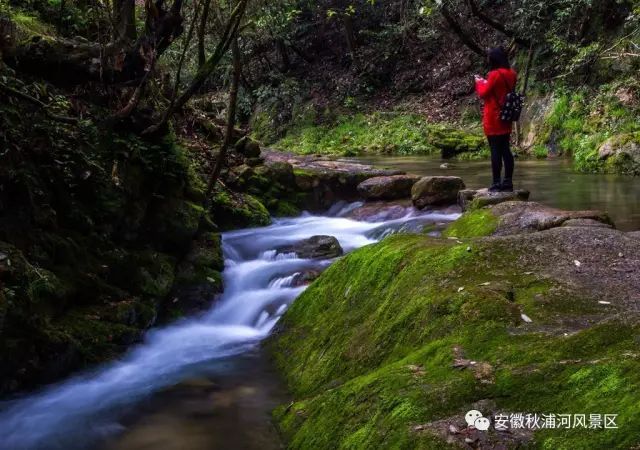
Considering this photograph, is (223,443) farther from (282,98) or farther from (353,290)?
(282,98)

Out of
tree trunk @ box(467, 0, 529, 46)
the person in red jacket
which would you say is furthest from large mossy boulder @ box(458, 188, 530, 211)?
tree trunk @ box(467, 0, 529, 46)

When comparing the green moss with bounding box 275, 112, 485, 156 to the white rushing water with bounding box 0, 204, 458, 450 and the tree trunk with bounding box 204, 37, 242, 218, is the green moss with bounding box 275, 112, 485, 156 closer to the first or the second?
the white rushing water with bounding box 0, 204, 458, 450

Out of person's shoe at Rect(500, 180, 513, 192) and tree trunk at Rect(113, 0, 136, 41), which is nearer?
tree trunk at Rect(113, 0, 136, 41)

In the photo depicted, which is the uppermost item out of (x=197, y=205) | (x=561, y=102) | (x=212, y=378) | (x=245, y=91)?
(x=245, y=91)

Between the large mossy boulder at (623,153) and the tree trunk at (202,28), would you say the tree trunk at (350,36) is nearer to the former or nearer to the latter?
the large mossy boulder at (623,153)

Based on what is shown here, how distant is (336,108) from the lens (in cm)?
2852

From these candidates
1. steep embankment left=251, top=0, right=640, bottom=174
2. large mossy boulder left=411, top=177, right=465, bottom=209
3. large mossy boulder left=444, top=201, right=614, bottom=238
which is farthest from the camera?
steep embankment left=251, top=0, right=640, bottom=174

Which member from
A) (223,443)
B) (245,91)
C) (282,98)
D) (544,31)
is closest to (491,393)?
(223,443)

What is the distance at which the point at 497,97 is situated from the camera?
7.97 meters

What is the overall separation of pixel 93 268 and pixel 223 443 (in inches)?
124

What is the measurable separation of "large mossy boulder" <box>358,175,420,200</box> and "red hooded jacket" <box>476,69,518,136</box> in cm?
397

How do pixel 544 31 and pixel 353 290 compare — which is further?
pixel 544 31

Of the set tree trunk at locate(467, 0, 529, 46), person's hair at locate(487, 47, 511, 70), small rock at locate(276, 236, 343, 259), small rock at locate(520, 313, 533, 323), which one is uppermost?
tree trunk at locate(467, 0, 529, 46)

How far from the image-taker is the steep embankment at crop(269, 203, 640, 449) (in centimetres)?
284
